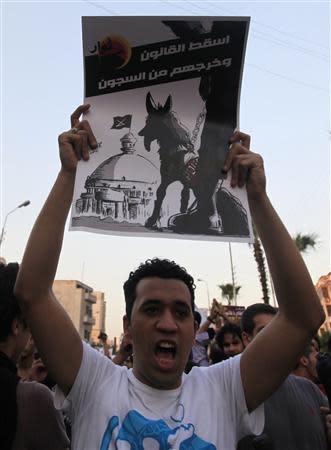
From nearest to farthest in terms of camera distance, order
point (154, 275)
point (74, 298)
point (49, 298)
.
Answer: point (49, 298) → point (154, 275) → point (74, 298)

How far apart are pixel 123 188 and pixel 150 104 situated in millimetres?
441

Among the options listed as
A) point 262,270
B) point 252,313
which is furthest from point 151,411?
point 262,270

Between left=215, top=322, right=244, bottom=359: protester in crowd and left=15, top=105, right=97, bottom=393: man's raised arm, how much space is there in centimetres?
344

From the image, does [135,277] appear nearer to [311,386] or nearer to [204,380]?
[204,380]

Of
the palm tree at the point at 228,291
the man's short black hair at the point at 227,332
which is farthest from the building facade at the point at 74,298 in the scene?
the man's short black hair at the point at 227,332

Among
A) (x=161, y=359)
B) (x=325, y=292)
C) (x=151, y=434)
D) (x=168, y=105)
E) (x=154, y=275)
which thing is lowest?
(x=325, y=292)

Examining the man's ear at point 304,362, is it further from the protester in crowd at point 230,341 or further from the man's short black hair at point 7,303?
the man's short black hair at point 7,303

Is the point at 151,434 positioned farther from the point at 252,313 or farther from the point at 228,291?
the point at 228,291

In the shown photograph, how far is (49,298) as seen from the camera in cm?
161

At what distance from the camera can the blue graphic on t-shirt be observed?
4.83ft

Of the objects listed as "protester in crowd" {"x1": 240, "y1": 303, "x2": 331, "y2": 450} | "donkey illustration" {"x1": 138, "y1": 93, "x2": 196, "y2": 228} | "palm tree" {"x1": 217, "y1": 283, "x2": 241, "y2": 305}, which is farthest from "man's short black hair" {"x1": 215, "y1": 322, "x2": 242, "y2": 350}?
"palm tree" {"x1": 217, "y1": 283, "x2": 241, "y2": 305}

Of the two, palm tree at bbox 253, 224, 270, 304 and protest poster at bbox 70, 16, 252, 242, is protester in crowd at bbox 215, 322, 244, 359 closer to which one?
protest poster at bbox 70, 16, 252, 242

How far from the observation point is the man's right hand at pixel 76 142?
1.82m

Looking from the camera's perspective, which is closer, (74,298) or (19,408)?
(19,408)
